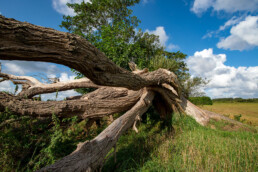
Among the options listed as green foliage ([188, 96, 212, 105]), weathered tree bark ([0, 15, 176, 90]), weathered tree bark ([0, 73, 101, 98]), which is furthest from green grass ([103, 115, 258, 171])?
green foliage ([188, 96, 212, 105])

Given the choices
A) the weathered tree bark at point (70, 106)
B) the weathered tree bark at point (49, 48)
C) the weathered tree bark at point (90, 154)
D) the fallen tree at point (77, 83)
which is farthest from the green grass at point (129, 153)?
the weathered tree bark at point (49, 48)

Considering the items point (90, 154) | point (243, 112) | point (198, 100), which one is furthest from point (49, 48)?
point (198, 100)

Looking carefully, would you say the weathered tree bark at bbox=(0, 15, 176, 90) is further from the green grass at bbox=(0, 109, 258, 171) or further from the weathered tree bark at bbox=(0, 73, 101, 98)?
the weathered tree bark at bbox=(0, 73, 101, 98)

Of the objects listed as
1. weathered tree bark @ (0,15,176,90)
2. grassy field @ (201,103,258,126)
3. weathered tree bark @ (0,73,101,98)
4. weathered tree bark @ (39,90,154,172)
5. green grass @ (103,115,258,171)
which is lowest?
green grass @ (103,115,258,171)

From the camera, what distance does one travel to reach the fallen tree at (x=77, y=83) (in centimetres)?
167

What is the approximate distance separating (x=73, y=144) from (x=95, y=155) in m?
2.01

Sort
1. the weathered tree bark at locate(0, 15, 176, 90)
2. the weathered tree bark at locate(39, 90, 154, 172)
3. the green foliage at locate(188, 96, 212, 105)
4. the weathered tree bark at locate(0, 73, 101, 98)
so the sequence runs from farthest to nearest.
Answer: the green foliage at locate(188, 96, 212, 105), the weathered tree bark at locate(0, 73, 101, 98), the weathered tree bark at locate(39, 90, 154, 172), the weathered tree bark at locate(0, 15, 176, 90)

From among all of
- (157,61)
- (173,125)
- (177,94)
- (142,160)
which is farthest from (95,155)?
(157,61)

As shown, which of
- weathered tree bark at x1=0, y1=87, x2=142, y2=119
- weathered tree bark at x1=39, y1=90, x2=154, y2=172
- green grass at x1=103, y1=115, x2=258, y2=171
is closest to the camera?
weathered tree bark at x1=39, y1=90, x2=154, y2=172

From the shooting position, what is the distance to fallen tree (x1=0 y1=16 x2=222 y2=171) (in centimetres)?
167

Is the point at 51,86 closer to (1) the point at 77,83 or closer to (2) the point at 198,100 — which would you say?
(1) the point at 77,83

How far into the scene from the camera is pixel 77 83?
5.62 metres

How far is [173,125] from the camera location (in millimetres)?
5734

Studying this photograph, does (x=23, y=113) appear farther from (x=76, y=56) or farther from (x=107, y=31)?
(x=107, y=31)
